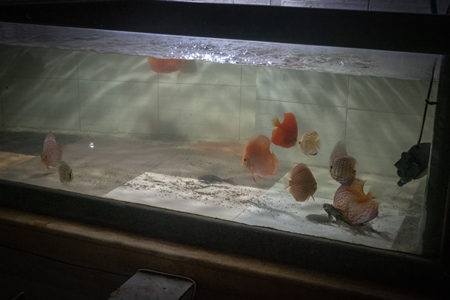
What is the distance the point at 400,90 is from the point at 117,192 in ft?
6.81

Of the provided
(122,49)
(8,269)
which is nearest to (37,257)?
(8,269)

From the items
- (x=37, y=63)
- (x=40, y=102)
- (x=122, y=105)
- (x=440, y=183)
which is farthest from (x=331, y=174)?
(x=40, y=102)

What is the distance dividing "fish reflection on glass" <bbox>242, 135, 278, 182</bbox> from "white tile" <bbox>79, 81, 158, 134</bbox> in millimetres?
2261

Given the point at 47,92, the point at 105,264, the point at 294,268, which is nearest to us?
the point at 294,268

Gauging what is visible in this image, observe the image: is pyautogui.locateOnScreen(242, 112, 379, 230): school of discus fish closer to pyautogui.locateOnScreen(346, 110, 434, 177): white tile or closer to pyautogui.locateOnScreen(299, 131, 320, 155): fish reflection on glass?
pyautogui.locateOnScreen(299, 131, 320, 155): fish reflection on glass

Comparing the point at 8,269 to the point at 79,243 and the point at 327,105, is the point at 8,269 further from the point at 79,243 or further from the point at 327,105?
the point at 327,105

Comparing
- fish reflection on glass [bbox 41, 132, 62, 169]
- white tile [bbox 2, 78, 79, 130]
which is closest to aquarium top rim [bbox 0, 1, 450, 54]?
fish reflection on glass [bbox 41, 132, 62, 169]

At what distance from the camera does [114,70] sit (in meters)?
4.77

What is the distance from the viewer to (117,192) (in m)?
2.58

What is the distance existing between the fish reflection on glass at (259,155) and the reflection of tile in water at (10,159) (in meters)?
1.85

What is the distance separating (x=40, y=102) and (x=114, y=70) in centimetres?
99

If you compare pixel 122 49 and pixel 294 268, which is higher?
pixel 122 49

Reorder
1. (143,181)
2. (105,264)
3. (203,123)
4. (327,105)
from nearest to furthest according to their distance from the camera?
(105,264)
(143,181)
(327,105)
(203,123)

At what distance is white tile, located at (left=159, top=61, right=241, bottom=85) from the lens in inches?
157
